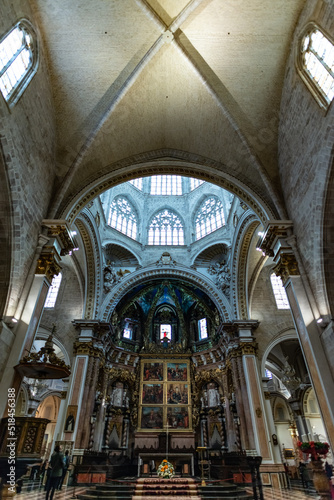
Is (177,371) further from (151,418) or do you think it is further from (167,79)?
(167,79)

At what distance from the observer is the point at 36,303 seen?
9305mm

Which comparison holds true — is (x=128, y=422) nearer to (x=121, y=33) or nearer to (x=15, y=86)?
(x=15, y=86)

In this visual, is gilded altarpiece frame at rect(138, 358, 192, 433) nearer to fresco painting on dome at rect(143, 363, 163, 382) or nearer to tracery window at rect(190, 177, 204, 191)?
fresco painting on dome at rect(143, 363, 163, 382)

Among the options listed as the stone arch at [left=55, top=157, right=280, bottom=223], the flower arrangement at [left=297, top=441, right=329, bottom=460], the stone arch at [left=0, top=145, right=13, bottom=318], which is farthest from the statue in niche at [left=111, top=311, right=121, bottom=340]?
the flower arrangement at [left=297, top=441, right=329, bottom=460]

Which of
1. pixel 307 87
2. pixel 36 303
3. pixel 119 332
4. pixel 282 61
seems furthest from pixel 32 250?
pixel 119 332

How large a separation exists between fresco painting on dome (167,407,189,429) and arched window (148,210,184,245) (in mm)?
11541

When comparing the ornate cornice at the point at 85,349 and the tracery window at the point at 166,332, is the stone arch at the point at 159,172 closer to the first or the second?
the ornate cornice at the point at 85,349

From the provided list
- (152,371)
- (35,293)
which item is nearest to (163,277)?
(152,371)

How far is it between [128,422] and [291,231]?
16542 mm

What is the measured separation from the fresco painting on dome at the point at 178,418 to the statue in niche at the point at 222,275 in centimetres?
812

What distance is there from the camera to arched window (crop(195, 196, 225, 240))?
74.1 feet

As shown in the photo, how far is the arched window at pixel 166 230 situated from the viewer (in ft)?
78.8

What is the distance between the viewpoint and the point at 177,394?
20859 mm

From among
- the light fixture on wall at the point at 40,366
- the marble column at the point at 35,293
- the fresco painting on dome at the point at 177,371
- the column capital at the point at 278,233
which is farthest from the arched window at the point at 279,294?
the light fixture on wall at the point at 40,366
